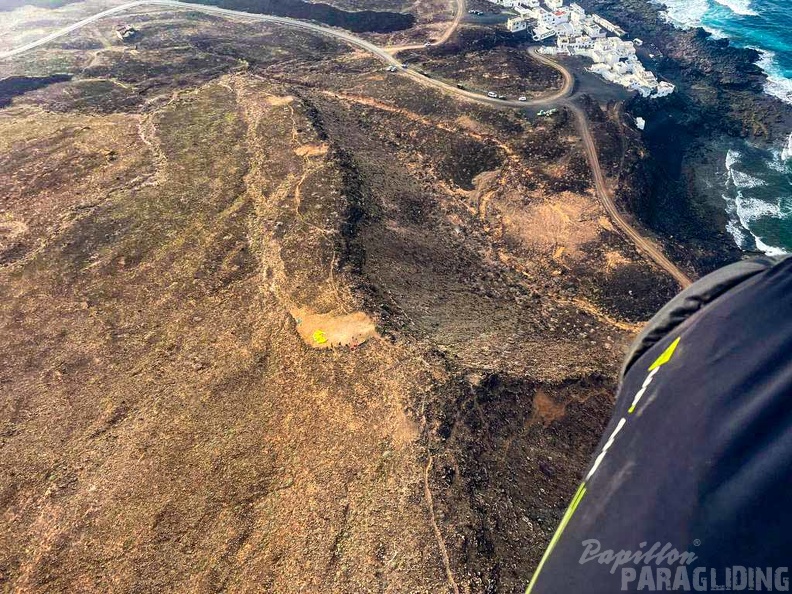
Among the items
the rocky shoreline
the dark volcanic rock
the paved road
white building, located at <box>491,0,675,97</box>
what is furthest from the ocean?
the dark volcanic rock

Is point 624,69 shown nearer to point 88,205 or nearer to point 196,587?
point 88,205

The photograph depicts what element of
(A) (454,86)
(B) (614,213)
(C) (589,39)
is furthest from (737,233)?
(C) (589,39)

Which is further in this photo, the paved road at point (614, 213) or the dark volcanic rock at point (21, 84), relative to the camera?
the dark volcanic rock at point (21, 84)

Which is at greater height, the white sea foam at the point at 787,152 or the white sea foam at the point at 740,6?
the white sea foam at the point at 740,6

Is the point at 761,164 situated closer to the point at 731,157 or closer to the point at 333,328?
the point at 731,157

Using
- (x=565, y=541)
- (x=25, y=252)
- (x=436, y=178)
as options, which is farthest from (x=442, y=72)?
(x=565, y=541)

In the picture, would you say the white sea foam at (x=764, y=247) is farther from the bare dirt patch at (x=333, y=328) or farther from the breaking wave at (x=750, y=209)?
the bare dirt patch at (x=333, y=328)

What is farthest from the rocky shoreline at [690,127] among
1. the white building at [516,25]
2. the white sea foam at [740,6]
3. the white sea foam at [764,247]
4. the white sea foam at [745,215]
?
the white building at [516,25]
